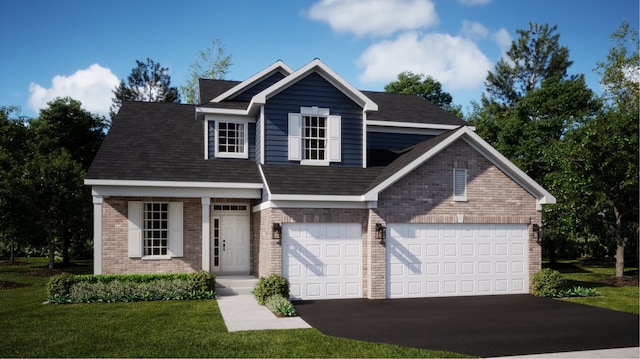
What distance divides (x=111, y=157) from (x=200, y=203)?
3.42 metres

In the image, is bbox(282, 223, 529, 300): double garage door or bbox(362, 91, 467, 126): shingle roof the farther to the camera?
bbox(362, 91, 467, 126): shingle roof

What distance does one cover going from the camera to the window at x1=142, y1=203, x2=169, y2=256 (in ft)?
59.0

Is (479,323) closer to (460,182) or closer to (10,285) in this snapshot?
(460,182)

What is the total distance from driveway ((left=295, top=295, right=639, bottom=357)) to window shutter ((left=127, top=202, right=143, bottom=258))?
6.38 meters

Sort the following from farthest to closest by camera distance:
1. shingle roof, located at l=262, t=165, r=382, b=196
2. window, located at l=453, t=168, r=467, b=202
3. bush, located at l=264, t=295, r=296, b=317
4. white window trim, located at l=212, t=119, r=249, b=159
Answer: white window trim, located at l=212, t=119, r=249, b=159 < window, located at l=453, t=168, r=467, b=202 < shingle roof, located at l=262, t=165, r=382, b=196 < bush, located at l=264, t=295, r=296, b=317

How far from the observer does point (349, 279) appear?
52.5ft

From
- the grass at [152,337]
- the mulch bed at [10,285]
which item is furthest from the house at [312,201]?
the mulch bed at [10,285]

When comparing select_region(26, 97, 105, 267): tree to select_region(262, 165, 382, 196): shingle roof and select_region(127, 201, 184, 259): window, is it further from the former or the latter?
select_region(262, 165, 382, 196): shingle roof

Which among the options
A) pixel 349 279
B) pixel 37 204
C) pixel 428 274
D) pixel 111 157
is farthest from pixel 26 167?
pixel 428 274

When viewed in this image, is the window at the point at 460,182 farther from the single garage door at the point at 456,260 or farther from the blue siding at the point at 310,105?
the blue siding at the point at 310,105

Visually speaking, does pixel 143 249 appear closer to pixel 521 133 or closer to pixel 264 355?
pixel 264 355

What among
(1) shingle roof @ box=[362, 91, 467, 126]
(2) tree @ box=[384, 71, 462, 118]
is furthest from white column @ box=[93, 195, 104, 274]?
(2) tree @ box=[384, 71, 462, 118]

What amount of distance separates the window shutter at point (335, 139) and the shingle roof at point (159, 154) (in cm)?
274

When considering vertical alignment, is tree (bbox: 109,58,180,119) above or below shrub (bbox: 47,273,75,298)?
above
